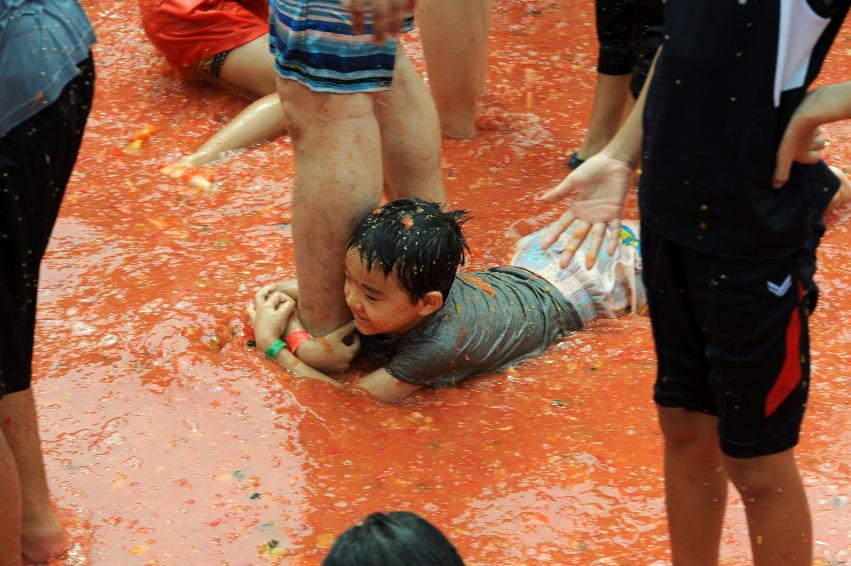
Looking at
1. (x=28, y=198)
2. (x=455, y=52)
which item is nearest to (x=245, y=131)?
(x=455, y=52)

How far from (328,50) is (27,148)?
34.3 inches

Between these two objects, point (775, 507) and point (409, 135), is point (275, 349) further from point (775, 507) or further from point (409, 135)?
point (775, 507)

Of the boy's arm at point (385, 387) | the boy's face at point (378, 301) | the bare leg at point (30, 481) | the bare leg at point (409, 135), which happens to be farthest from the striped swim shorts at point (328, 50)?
the bare leg at point (30, 481)

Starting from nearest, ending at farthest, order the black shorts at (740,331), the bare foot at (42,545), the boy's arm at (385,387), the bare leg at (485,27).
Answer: the black shorts at (740,331) < the bare foot at (42,545) < the boy's arm at (385,387) < the bare leg at (485,27)

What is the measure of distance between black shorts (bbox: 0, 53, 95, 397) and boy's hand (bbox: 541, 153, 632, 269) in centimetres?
86

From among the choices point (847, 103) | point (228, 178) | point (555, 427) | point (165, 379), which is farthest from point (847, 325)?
point (228, 178)

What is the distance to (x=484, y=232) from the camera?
3594 mm

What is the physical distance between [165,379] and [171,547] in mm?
568

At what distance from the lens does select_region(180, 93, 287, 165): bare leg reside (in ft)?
13.1

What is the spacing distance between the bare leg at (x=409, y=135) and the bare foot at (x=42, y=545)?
1.29m

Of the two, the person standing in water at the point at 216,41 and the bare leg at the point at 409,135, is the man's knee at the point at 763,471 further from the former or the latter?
the person standing in water at the point at 216,41

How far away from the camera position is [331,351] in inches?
115

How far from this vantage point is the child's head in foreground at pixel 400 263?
8.88 ft

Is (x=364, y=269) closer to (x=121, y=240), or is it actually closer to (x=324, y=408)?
(x=324, y=408)
